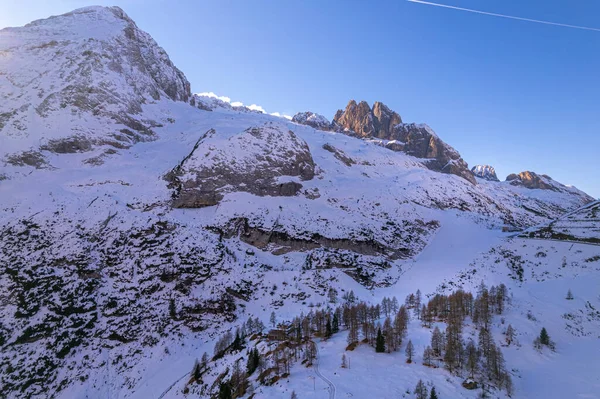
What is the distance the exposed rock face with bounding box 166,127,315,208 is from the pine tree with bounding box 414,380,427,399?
60902mm

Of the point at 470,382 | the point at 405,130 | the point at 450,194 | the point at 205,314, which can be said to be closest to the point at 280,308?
the point at 205,314

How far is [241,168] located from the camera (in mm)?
88438

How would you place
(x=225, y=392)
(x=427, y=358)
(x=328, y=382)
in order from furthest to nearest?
(x=427, y=358), (x=225, y=392), (x=328, y=382)

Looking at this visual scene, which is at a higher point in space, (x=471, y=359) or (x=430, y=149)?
(x=430, y=149)

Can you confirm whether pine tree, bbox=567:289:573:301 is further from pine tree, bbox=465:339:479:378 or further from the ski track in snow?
the ski track in snow

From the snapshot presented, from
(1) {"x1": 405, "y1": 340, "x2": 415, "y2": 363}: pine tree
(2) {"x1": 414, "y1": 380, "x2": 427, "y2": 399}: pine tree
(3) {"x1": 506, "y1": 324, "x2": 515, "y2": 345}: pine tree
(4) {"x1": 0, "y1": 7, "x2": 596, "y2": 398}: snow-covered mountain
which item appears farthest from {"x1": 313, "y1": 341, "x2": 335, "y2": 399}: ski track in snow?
(3) {"x1": 506, "y1": 324, "x2": 515, "y2": 345}: pine tree

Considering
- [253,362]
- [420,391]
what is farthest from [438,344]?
[253,362]

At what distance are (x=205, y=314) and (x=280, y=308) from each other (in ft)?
43.4

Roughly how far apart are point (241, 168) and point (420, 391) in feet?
234

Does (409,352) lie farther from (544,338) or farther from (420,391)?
(544,338)

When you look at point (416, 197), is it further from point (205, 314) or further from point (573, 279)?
point (205, 314)

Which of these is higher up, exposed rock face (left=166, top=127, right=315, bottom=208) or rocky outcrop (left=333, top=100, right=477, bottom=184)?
rocky outcrop (left=333, top=100, right=477, bottom=184)

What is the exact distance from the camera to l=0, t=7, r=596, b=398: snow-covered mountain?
45844 millimetres

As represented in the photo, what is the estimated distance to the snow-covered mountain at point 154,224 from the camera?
45844 mm
